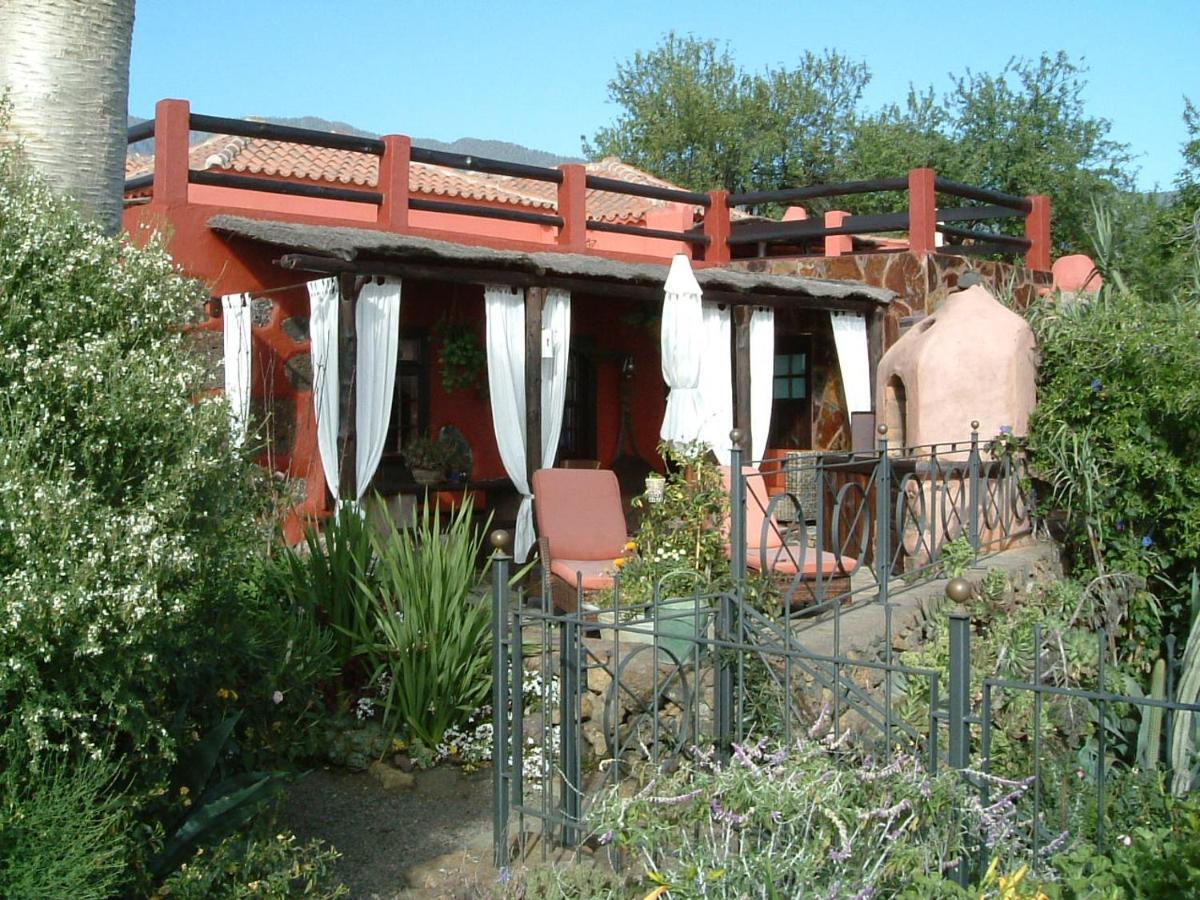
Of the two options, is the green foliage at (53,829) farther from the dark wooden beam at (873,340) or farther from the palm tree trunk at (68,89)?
the dark wooden beam at (873,340)

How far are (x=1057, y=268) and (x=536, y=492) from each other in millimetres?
9592

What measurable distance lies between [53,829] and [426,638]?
2.77 metres

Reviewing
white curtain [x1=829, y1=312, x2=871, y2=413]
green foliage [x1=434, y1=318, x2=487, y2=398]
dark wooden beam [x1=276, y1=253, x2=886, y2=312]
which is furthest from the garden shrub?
white curtain [x1=829, y1=312, x2=871, y2=413]

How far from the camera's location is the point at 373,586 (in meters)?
6.14

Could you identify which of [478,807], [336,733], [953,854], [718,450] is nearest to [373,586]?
[336,733]

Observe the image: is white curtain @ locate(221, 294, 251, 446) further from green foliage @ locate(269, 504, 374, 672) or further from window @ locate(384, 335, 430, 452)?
window @ locate(384, 335, 430, 452)

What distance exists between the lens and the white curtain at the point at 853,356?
11797 millimetres

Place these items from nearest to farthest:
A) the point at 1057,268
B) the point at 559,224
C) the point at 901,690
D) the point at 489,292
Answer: the point at 901,690 → the point at 489,292 → the point at 559,224 → the point at 1057,268

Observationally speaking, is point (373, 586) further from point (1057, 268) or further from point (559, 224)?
point (1057, 268)

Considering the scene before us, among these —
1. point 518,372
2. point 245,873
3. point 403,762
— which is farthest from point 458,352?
point 245,873

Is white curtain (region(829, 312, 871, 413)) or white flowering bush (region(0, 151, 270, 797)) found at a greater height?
white curtain (region(829, 312, 871, 413))

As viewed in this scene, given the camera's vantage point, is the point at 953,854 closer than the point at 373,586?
Yes

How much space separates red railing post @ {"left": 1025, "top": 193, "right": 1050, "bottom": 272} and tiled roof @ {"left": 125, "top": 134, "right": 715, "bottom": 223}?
19.3ft

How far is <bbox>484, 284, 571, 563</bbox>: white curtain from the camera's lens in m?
9.11
